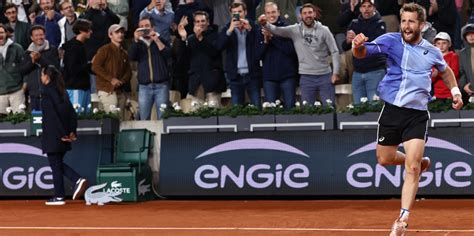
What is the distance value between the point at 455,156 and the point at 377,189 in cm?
130

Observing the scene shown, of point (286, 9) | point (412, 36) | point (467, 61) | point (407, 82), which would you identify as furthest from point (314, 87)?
point (412, 36)

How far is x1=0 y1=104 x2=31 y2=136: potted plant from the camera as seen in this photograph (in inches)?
672

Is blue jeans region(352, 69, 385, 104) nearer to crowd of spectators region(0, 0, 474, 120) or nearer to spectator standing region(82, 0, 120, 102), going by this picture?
crowd of spectators region(0, 0, 474, 120)

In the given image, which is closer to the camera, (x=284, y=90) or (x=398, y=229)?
(x=398, y=229)

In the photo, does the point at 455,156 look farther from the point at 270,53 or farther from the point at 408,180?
the point at 408,180

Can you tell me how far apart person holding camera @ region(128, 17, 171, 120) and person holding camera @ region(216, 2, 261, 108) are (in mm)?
1078

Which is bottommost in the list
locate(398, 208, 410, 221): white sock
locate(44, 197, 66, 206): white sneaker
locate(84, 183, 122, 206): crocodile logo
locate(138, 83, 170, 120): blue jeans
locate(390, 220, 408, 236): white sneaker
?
locate(44, 197, 66, 206): white sneaker

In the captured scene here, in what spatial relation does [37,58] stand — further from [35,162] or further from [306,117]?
[306,117]

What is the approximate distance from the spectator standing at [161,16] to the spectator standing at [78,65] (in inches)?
45.6

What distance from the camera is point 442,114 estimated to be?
1510cm

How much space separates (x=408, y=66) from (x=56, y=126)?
7238mm

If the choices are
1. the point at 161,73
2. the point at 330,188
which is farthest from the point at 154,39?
the point at 330,188

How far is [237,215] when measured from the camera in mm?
13375

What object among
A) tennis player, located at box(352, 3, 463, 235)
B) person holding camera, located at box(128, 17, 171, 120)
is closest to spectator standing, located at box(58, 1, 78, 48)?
person holding camera, located at box(128, 17, 171, 120)
